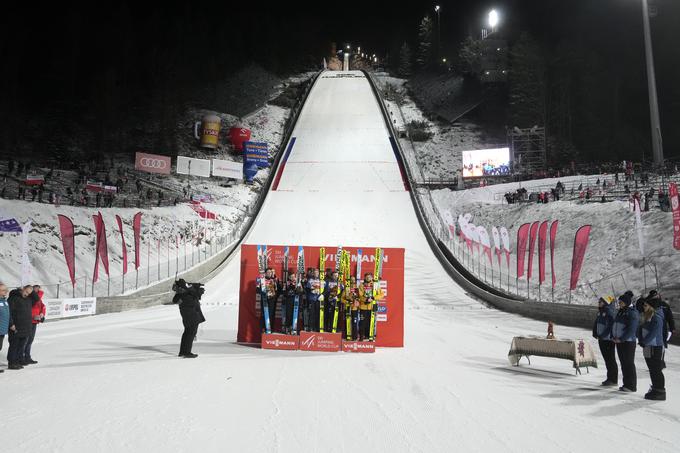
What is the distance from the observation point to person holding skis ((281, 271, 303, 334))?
9.38m

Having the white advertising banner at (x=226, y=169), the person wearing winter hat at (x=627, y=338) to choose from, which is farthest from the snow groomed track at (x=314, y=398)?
the white advertising banner at (x=226, y=169)

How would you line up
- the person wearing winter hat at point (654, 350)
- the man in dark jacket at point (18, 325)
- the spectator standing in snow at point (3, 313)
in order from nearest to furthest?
the person wearing winter hat at point (654, 350) → the spectator standing in snow at point (3, 313) → the man in dark jacket at point (18, 325)

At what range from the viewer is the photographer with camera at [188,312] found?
8547 mm

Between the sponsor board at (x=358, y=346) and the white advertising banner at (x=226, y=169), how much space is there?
29317mm

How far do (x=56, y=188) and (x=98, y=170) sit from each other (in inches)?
321

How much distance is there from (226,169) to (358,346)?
30.3 metres

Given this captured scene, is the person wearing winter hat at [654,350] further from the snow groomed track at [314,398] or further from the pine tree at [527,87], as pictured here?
the pine tree at [527,87]

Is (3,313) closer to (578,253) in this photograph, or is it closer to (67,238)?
(67,238)

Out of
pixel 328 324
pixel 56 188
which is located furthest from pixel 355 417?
pixel 56 188

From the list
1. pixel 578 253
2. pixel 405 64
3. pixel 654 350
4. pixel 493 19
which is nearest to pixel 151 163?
pixel 578 253

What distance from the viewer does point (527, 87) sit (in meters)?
50.3

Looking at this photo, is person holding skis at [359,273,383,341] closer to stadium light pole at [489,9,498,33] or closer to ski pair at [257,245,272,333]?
ski pair at [257,245,272,333]

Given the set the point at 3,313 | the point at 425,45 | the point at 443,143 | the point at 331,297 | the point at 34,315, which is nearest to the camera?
the point at 3,313

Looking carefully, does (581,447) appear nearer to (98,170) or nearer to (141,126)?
(98,170)
